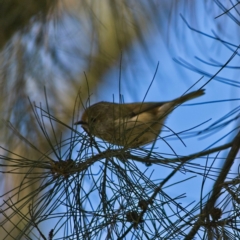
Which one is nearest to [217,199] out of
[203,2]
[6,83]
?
[203,2]

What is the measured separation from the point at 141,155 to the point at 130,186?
0.10m

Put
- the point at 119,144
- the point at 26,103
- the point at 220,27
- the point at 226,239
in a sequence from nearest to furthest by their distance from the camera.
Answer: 1. the point at 226,239
2. the point at 119,144
3. the point at 220,27
4. the point at 26,103

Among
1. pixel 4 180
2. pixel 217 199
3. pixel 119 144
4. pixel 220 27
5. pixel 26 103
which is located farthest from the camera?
pixel 4 180

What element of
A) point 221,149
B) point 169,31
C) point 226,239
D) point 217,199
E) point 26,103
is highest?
point 169,31

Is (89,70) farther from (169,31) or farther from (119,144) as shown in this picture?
(119,144)

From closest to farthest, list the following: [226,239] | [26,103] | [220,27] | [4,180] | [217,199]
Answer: [226,239] → [217,199] → [220,27] → [26,103] → [4,180]

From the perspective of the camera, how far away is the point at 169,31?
7.73ft

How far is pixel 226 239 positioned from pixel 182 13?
1137 mm

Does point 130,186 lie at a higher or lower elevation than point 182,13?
lower

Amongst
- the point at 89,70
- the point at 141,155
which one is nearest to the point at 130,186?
the point at 141,155

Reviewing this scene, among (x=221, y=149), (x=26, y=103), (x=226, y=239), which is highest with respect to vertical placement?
(x=26, y=103)

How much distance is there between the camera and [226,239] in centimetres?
151

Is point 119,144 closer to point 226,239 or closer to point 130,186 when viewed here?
point 130,186

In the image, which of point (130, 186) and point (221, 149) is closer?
point (130, 186)
